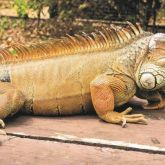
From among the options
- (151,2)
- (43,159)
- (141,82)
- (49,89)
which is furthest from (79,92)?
(151,2)

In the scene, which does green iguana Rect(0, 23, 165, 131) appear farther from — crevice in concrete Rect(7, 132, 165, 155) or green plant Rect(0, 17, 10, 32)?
green plant Rect(0, 17, 10, 32)

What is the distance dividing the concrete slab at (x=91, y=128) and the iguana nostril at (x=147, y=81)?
0.72 ft

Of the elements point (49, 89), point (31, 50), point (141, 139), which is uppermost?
point (31, 50)

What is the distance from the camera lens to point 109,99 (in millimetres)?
3168

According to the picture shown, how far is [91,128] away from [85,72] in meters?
0.41

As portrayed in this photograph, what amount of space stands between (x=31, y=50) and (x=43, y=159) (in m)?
1.02

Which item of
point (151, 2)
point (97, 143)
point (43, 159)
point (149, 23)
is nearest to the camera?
point (43, 159)

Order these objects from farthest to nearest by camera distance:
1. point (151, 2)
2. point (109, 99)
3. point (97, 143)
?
point (151, 2), point (109, 99), point (97, 143)

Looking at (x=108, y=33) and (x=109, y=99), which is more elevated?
(x=108, y=33)

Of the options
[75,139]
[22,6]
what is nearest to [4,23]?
[22,6]

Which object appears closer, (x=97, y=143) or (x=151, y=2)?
(x=97, y=143)

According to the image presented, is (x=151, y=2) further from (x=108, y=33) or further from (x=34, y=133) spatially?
(x=34, y=133)

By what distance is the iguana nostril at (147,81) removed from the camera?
10.4 ft

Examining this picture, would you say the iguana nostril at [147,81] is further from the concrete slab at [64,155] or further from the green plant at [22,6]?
the green plant at [22,6]
